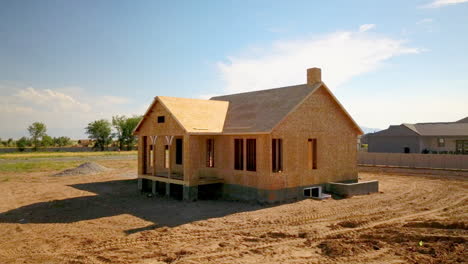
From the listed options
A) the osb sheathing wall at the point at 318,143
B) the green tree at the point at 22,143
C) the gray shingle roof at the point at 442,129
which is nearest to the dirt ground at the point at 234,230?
the osb sheathing wall at the point at 318,143

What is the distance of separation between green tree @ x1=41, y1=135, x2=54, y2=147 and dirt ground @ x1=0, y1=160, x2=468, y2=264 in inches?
3205

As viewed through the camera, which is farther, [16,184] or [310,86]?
[16,184]

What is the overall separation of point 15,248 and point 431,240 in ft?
42.3

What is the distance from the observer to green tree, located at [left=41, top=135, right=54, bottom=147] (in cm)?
9018

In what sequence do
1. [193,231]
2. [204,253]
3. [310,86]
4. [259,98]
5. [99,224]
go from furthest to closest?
[259,98]
[310,86]
[99,224]
[193,231]
[204,253]

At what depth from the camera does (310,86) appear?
1847 cm

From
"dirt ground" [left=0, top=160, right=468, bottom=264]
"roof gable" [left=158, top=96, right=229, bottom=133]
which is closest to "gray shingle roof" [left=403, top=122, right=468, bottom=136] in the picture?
"dirt ground" [left=0, top=160, right=468, bottom=264]

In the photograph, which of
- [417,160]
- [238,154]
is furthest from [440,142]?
[238,154]

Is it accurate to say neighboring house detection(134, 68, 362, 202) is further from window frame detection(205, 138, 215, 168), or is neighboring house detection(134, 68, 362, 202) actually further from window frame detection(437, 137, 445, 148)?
window frame detection(437, 137, 445, 148)

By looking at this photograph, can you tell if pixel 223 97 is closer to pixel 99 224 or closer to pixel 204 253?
pixel 99 224

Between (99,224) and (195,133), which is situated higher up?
(195,133)

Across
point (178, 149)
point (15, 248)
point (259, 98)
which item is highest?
point (259, 98)

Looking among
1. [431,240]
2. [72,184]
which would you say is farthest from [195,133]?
[72,184]

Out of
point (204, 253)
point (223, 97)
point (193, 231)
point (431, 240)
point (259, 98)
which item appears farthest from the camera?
point (223, 97)
